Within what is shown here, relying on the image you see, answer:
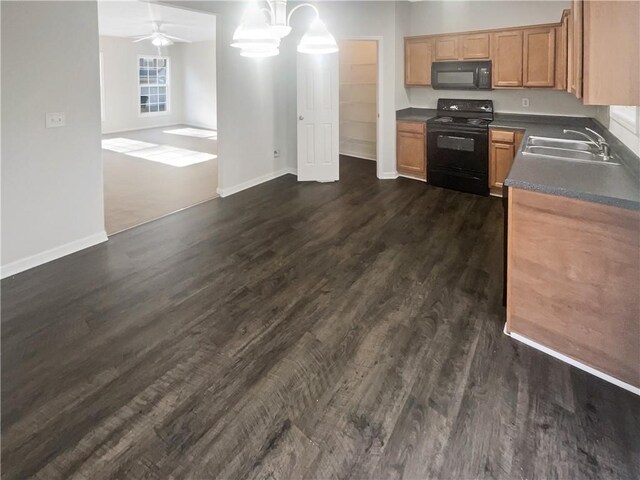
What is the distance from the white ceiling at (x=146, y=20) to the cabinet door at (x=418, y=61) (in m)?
3.16

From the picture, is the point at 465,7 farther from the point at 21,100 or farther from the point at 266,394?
the point at 266,394

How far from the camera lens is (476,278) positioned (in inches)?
126

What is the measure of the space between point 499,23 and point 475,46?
1.21ft

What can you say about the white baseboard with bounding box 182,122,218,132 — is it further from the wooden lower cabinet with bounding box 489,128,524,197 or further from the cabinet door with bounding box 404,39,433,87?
the wooden lower cabinet with bounding box 489,128,524,197

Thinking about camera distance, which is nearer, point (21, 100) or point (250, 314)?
point (250, 314)

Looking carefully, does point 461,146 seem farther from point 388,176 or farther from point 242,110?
point 242,110

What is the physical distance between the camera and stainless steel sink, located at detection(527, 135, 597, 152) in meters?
3.39

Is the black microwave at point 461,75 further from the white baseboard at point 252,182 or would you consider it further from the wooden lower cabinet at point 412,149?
the white baseboard at point 252,182

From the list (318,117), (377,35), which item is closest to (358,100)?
(377,35)

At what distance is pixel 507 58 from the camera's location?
5.24 meters

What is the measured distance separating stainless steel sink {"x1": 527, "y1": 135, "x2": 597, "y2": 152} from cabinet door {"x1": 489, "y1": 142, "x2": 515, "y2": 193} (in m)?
1.10

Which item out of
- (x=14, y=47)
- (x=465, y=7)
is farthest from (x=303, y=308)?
(x=465, y=7)

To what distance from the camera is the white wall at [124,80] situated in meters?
11.2

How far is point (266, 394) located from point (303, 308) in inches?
33.7
